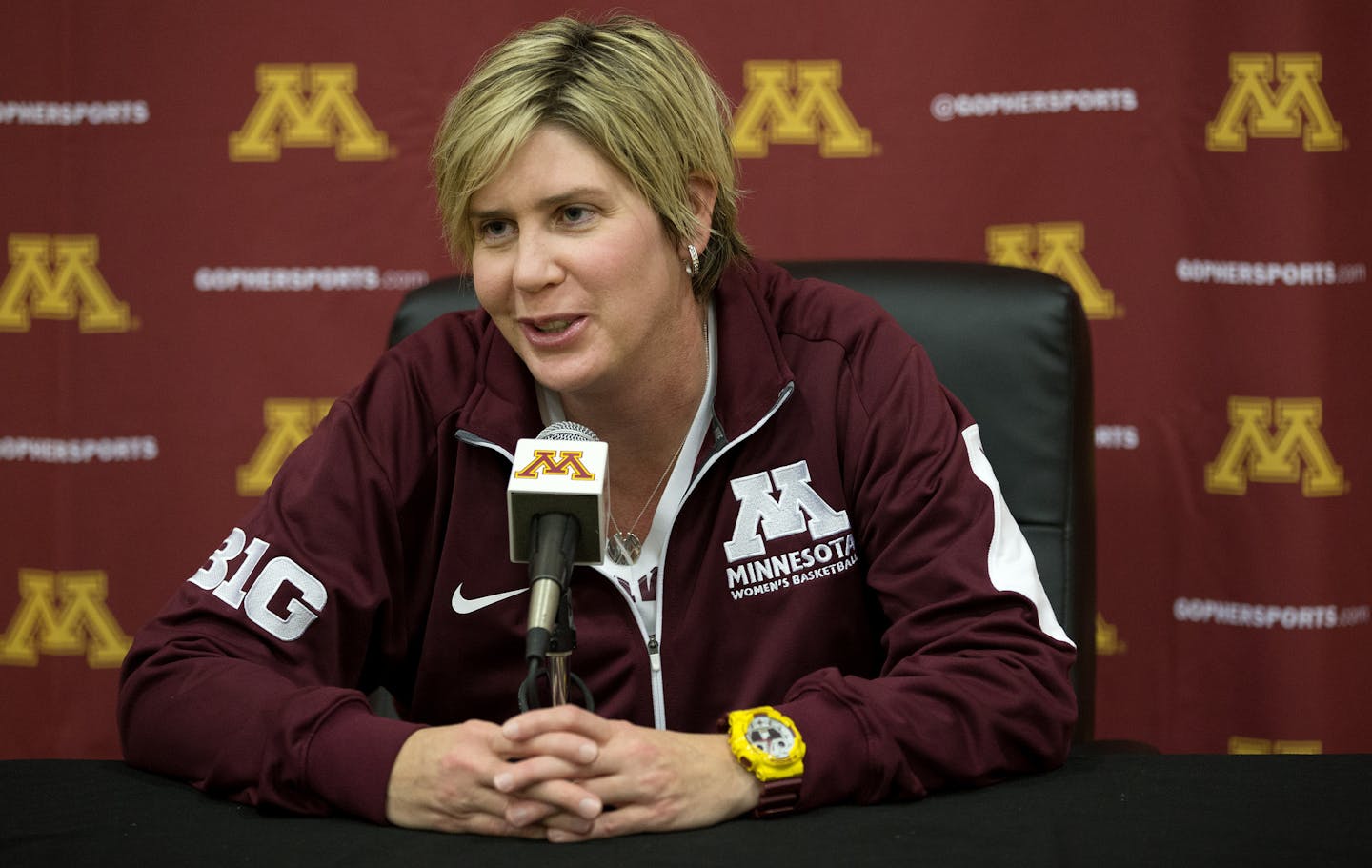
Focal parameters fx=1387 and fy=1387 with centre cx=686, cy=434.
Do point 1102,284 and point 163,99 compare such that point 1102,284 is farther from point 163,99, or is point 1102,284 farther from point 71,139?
point 71,139

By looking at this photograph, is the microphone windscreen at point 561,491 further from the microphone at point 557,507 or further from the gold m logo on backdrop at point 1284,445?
the gold m logo on backdrop at point 1284,445

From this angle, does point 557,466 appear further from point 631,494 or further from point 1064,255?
point 1064,255

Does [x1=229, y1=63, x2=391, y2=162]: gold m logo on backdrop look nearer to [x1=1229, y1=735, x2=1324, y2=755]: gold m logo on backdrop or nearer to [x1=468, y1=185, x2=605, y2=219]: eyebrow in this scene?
[x1=468, y1=185, x2=605, y2=219]: eyebrow

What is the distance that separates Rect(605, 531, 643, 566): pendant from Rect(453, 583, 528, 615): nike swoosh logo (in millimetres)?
101

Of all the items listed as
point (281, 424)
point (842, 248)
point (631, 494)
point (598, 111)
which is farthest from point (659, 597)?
point (281, 424)

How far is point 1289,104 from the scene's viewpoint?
2.27 metres

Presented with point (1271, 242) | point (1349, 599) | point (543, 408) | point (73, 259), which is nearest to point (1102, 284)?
point (1271, 242)

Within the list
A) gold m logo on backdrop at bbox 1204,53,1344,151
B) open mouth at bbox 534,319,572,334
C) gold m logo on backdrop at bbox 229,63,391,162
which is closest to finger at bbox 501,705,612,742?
open mouth at bbox 534,319,572,334

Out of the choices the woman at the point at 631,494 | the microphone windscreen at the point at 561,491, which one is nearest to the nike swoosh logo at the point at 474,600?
the woman at the point at 631,494

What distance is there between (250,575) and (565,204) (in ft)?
1.60

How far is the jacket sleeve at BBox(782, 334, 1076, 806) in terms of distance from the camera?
3.86ft

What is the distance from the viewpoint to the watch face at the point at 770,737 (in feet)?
3.72

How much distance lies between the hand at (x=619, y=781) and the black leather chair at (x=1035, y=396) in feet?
2.21

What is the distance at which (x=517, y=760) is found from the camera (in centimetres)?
113
